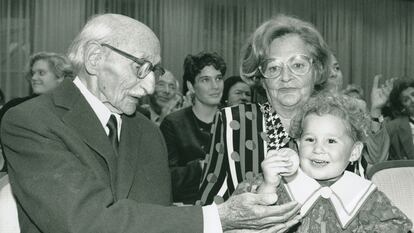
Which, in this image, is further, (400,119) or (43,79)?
(400,119)

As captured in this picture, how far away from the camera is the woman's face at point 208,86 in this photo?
471cm

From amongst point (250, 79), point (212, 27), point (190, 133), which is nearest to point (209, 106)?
point (190, 133)

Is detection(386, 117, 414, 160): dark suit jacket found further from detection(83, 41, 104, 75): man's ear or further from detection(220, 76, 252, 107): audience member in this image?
detection(83, 41, 104, 75): man's ear

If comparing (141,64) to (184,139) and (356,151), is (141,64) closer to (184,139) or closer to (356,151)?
(356,151)

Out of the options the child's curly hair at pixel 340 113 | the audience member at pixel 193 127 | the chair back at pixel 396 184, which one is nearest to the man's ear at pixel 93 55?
the child's curly hair at pixel 340 113

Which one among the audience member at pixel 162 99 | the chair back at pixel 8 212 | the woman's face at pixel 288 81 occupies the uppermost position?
the woman's face at pixel 288 81

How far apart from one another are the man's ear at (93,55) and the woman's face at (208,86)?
246 centimetres

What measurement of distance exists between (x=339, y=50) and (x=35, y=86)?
27.9 ft

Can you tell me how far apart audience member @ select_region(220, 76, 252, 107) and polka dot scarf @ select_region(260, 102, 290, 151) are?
9.47 feet

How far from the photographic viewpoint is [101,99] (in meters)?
2.29

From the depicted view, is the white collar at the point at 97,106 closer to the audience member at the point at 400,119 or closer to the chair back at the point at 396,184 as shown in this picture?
the chair back at the point at 396,184

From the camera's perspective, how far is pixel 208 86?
484 centimetres

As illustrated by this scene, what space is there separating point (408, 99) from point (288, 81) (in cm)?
381

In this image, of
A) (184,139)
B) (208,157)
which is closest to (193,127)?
(184,139)
